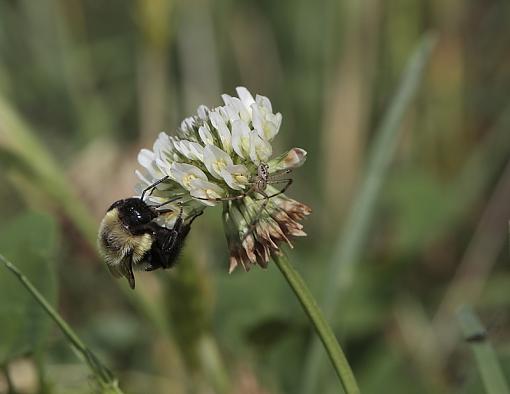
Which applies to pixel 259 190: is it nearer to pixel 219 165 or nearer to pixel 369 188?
pixel 219 165

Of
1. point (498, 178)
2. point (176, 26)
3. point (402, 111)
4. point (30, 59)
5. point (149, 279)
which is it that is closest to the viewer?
point (402, 111)

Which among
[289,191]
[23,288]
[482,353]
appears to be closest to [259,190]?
[482,353]

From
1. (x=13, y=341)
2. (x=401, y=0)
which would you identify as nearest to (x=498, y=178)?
(x=401, y=0)

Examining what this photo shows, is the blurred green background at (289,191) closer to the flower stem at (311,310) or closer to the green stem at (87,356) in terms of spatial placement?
the green stem at (87,356)

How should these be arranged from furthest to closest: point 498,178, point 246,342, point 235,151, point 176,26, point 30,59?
1. point 30,59
2. point 176,26
3. point 498,178
4. point 246,342
5. point 235,151

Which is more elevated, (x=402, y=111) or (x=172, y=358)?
(x=402, y=111)

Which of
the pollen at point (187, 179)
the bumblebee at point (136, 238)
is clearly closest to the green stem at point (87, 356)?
the bumblebee at point (136, 238)

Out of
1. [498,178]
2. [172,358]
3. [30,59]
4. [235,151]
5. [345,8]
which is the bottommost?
[498,178]

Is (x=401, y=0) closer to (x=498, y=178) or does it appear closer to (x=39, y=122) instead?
(x=498, y=178)
